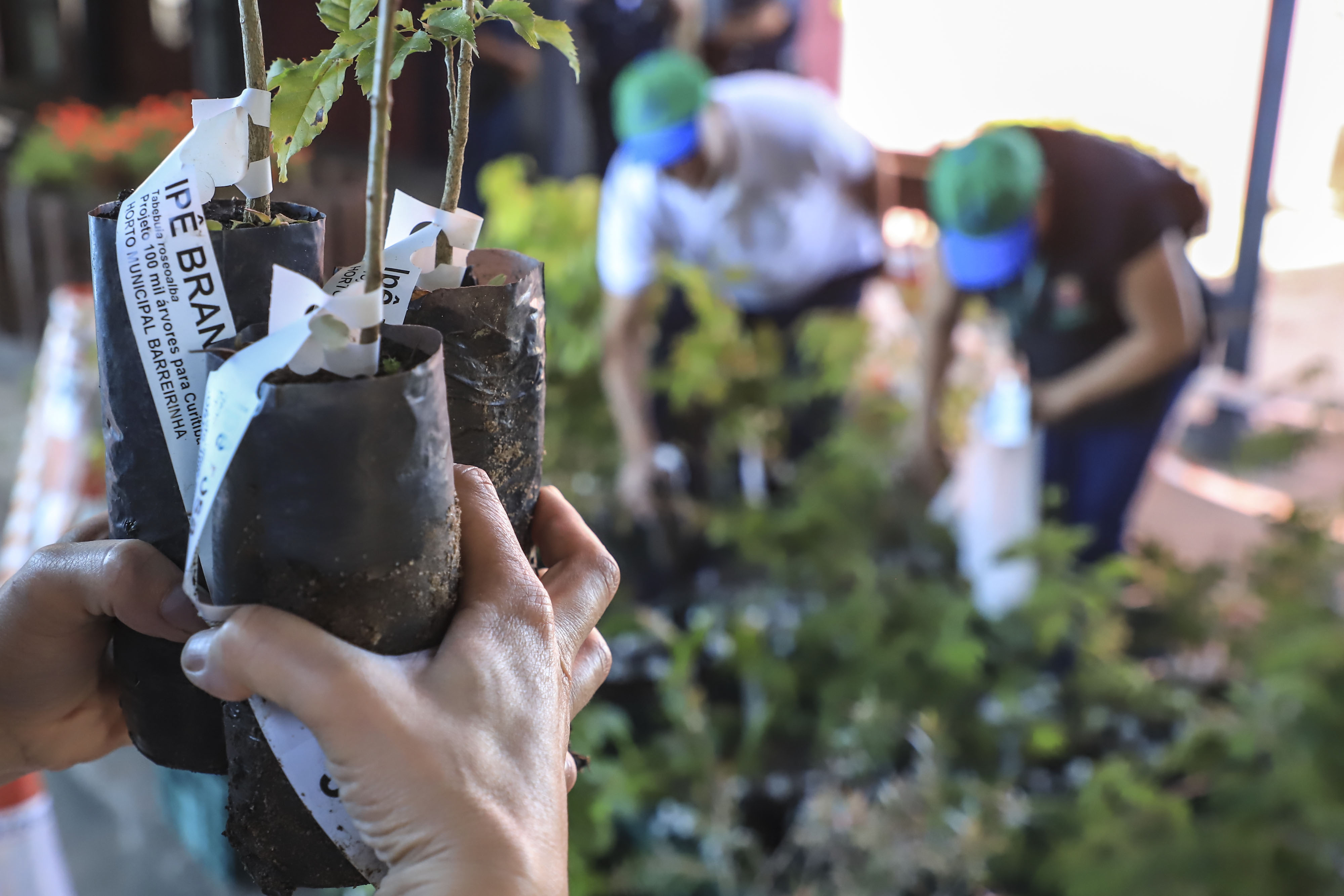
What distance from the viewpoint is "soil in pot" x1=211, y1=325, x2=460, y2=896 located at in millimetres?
507

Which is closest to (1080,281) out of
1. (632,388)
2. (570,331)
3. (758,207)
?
(758,207)

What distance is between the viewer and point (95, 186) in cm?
477

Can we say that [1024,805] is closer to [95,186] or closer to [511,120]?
[511,120]

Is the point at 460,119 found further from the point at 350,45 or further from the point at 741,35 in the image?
the point at 741,35

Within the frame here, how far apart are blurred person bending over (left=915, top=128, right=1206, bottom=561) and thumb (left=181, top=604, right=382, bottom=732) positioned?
1.78m

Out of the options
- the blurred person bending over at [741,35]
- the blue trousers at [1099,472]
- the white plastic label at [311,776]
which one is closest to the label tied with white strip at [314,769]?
the white plastic label at [311,776]

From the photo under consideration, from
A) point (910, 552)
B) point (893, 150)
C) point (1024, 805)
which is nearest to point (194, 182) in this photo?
point (1024, 805)

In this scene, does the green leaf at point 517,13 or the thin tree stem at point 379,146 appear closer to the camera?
the thin tree stem at point 379,146

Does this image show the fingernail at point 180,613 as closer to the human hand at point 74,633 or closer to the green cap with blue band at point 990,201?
the human hand at point 74,633

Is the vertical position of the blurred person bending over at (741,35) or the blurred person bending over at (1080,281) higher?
the blurred person bending over at (741,35)

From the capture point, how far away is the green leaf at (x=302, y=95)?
619mm

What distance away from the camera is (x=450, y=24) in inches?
23.3

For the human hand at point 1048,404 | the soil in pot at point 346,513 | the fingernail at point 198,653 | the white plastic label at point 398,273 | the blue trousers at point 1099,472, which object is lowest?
the blue trousers at point 1099,472

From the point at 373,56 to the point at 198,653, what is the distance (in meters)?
0.37
